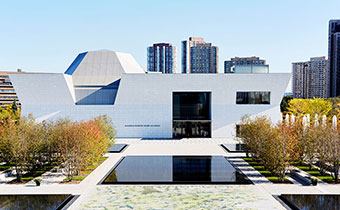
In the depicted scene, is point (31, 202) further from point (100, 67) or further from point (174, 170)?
point (100, 67)

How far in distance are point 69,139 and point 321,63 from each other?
275 feet

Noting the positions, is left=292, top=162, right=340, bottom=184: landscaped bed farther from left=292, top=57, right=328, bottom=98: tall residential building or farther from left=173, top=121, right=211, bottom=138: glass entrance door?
left=292, top=57, right=328, bottom=98: tall residential building

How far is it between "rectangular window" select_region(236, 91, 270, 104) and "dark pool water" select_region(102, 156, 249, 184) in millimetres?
12070

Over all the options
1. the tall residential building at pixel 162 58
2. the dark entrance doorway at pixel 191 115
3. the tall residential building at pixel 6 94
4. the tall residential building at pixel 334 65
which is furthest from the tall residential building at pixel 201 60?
the dark entrance doorway at pixel 191 115

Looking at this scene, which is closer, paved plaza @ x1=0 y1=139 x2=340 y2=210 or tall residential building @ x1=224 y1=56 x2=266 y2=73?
paved plaza @ x1=0 y1=139 x2=340 y2=210

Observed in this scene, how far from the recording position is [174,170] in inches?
706

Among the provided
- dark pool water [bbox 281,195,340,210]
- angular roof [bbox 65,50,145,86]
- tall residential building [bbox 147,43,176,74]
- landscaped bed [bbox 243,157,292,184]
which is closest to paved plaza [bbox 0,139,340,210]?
landscaped bed [bbox 243,157,292,184]

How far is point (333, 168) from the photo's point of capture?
15.6 m

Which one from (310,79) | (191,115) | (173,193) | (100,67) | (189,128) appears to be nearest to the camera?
(173,193)

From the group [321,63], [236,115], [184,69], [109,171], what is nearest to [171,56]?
[184,69]

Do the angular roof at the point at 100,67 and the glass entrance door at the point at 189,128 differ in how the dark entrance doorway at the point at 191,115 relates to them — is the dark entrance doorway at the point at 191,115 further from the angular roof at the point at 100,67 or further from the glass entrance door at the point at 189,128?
Answer: the angular roof at the point at 100,67

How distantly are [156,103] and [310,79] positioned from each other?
68213 mm

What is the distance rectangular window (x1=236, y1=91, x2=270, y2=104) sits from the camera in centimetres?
3259

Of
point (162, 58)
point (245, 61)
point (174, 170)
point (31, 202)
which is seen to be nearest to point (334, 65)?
point (245, 61)
